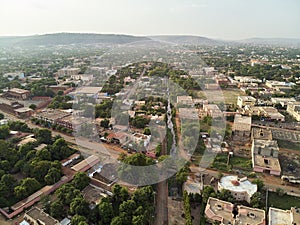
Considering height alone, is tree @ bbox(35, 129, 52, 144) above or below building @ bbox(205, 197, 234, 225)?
above

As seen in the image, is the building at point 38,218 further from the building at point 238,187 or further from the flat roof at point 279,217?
the flat roof at point 279,217

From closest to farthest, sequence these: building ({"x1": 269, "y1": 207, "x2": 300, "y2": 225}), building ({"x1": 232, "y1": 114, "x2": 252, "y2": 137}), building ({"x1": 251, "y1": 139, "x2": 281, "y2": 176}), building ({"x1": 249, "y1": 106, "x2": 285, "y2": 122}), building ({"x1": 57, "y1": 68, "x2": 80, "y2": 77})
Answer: building ({"x1": 269, "y1": 207, "x2": 300, "y2": 225}), building ({"x1": 251, "y1": 139, "x2": 281, "y2": 176}), building ({"x1": 232, "y1": 114, "x2": 252, "y2": 137}), building ({"x1": 249, "y1": 106, "x2": 285, "y2": 122}), building ({"x1": 57, "y1": 68, "x2": 80, "y2": 77})

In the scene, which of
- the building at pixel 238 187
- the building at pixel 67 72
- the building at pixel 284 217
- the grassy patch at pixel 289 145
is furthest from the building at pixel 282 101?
the building at pixel 67 72

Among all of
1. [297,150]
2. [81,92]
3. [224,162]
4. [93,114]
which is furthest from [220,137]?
[81,92]

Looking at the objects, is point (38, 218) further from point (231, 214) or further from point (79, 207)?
point (231, 214)

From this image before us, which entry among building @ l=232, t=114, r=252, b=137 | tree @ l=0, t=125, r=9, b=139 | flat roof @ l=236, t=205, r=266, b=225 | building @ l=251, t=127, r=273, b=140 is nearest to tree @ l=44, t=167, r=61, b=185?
→ tree @ l=0, t=125, r=9, b=139

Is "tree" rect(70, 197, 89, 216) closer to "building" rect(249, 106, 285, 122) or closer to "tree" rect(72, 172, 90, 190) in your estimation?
"tree" rect(72, 172, 90, 190)

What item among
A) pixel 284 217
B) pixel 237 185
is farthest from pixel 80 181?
pixel 284 217

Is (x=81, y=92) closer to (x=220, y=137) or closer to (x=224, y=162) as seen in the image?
(x=220, y=137)
